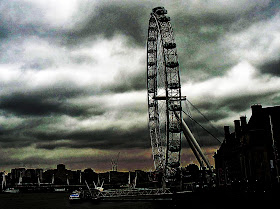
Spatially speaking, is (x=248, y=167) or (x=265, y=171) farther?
(x=248, y=167)

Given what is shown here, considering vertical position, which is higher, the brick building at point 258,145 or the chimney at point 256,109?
the chimney at point 256,109

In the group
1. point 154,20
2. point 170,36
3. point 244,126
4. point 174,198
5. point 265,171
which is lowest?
point 174,198

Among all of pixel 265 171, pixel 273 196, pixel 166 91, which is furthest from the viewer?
pixel 265 171

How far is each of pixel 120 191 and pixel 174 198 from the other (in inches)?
1101

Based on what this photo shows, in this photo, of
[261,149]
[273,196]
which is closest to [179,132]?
[273,196]

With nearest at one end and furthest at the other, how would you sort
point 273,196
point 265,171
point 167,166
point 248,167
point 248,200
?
point 273,196 → point 248,200 → point 167,166 → point 265,171 → point 248,167

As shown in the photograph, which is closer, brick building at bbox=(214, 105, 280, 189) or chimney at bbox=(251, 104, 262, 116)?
brick building at bbox=(214, 105, 280, 189)

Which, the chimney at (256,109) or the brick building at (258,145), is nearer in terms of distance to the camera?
the brick building at (258,145)

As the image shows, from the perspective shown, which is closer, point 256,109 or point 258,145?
point 258,145

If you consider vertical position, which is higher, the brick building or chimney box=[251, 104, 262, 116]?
chimney box=[251, 104, 262, 116]

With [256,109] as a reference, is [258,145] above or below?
below

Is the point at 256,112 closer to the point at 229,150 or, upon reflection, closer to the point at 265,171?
the point at 265,171

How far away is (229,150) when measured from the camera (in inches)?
4589

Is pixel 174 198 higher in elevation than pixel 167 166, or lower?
lower
